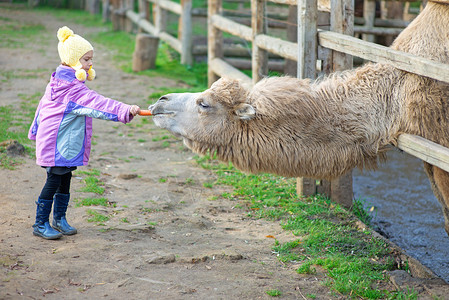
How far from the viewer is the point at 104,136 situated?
746cm

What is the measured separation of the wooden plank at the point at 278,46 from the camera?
229 inches

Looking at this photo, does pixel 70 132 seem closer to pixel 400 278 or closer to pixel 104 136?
pixel 400 278

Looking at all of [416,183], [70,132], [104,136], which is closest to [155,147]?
[104,136]

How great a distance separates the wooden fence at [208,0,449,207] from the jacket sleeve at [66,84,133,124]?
0.98m

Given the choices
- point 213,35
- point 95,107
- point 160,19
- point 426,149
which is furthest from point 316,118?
point 160,19

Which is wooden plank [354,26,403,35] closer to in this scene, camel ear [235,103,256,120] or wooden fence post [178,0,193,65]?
wooden fence post [178,0,193,65]

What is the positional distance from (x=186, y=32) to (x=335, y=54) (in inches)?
280

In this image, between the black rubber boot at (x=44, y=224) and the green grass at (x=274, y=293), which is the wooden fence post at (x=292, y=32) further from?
the green grass at (x=274, y=293)

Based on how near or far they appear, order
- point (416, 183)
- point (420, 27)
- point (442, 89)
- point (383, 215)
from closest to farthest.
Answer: point (442, 89)
point (420, 27)
point (383, 215)
point (416, 183)

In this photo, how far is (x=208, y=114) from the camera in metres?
4.01

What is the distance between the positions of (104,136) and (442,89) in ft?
15.8

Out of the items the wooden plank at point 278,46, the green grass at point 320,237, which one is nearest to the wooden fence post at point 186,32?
the wooden plank at point 278,46

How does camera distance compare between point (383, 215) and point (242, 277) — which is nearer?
point (242, 277)

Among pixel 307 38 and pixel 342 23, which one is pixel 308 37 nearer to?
pixel 307 38
